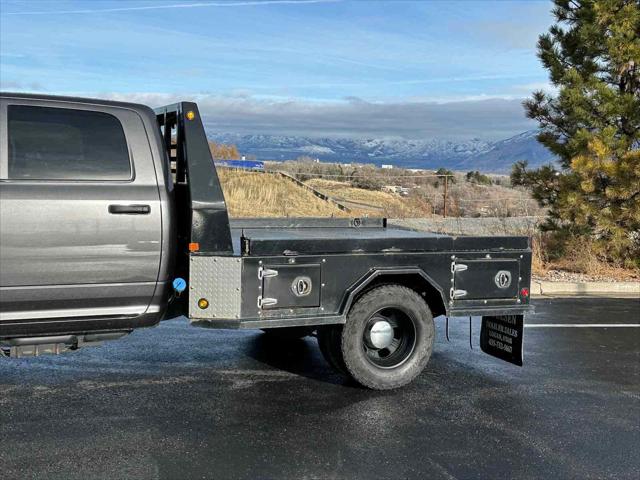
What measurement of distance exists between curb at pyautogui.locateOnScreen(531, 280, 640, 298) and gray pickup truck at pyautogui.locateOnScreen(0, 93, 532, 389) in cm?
555

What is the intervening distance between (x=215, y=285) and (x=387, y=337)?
163 centimetres

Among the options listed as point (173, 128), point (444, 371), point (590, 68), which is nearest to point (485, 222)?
point (590, 68)

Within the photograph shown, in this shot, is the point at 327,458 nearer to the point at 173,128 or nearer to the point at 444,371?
the point at 444,371

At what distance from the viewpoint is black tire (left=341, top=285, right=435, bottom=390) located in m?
5.68

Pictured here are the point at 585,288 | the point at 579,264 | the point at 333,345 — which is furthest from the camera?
the point at 579,264

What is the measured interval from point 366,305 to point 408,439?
48.2 inches

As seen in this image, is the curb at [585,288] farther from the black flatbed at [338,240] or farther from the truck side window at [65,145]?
the truck side window at [65,145]

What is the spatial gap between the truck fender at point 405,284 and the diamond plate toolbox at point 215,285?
0.90 metres

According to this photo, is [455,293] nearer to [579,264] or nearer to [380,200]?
[579,264]

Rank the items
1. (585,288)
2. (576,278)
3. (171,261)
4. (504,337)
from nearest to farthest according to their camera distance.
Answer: (171,261) < (504,337) < (585,288) < (576,278)

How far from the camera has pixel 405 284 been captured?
592 centimetres

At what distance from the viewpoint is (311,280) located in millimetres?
5375

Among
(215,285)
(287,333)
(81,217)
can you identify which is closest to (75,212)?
(81,217)

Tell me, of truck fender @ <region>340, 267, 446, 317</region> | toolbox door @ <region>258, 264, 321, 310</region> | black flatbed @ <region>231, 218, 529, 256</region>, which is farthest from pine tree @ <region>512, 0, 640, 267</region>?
toolbox door @ <region>258, 264, 321, 310</region>
